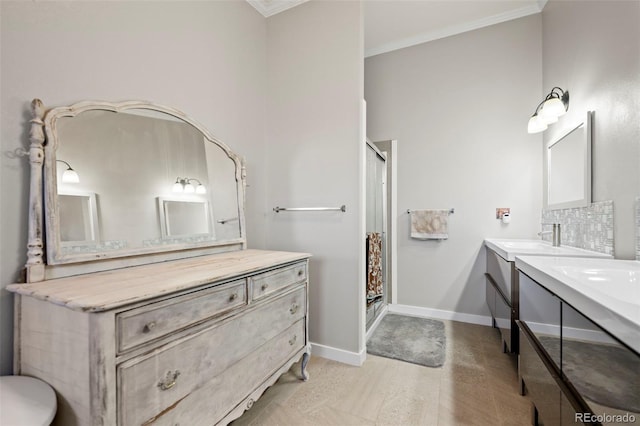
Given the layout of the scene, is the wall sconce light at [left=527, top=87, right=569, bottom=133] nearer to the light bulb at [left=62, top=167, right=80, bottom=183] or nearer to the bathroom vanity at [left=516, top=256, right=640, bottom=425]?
the bathroom vanity at [left=516, top=256, right=640, bottom=425]

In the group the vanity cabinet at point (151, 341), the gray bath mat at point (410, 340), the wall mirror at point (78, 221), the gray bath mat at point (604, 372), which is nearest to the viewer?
the gray bath mat at point (604, 372)

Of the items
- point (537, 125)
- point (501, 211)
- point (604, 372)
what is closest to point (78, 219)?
point (604, 372)

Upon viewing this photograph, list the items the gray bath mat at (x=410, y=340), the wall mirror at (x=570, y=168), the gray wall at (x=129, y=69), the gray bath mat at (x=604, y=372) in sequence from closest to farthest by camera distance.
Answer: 1. the gray bath mat at (x=604, y=372)
2. the gray wall at (x=129, y=69)
3. the wall mirror at (x=570, y=168)
4. the gray bath mat at (x=410, y=340)

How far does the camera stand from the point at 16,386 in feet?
3.06

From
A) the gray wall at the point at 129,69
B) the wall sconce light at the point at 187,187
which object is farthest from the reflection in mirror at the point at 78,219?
the wall sconce light at the point at 187,187

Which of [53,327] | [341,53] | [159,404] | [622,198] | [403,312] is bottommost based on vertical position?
[403,312]

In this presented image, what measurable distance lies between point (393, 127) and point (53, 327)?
10.5 feet

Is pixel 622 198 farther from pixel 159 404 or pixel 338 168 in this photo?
pixel 159 404

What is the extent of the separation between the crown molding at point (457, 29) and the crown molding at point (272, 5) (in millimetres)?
1302

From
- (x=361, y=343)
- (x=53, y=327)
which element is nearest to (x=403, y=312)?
(x=361, y=343)

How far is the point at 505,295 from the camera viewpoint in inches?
77.1

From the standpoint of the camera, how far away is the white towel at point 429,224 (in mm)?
2967

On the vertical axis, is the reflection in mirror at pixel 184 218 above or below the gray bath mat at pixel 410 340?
above

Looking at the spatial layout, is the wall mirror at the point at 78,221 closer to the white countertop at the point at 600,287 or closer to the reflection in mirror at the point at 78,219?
the reflection in mirror at the point at 78,219
